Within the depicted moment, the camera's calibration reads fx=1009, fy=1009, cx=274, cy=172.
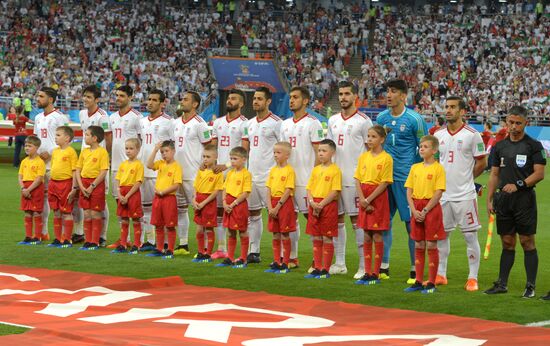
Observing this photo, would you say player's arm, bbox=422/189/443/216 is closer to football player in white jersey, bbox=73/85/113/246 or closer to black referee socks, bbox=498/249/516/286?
black referee socks, bbox=498/249/516/286

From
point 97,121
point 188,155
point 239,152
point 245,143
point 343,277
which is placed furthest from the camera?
point 97,121

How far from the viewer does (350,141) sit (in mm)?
11242

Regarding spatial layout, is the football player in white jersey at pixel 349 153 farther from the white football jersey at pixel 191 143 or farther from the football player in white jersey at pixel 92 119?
the football player in white jersey at pixel 92 119

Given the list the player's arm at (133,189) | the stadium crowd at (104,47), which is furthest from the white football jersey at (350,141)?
the stadium crowd at (104,47)

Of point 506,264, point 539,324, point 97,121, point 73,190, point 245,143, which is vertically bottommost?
point 539,324

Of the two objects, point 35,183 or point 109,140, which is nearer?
point 35,183

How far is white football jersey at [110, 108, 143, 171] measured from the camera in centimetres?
Answer: 1344

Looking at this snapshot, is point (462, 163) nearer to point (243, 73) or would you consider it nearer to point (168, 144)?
point (168, 144)

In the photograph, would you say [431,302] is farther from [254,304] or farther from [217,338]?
[217,338]

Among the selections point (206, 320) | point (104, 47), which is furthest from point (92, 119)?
point (104, 47)

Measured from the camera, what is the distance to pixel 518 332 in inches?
314

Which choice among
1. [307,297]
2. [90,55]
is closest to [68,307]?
[307,297]

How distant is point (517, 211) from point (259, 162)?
139 inches

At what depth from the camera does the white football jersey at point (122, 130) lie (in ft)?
44.1
